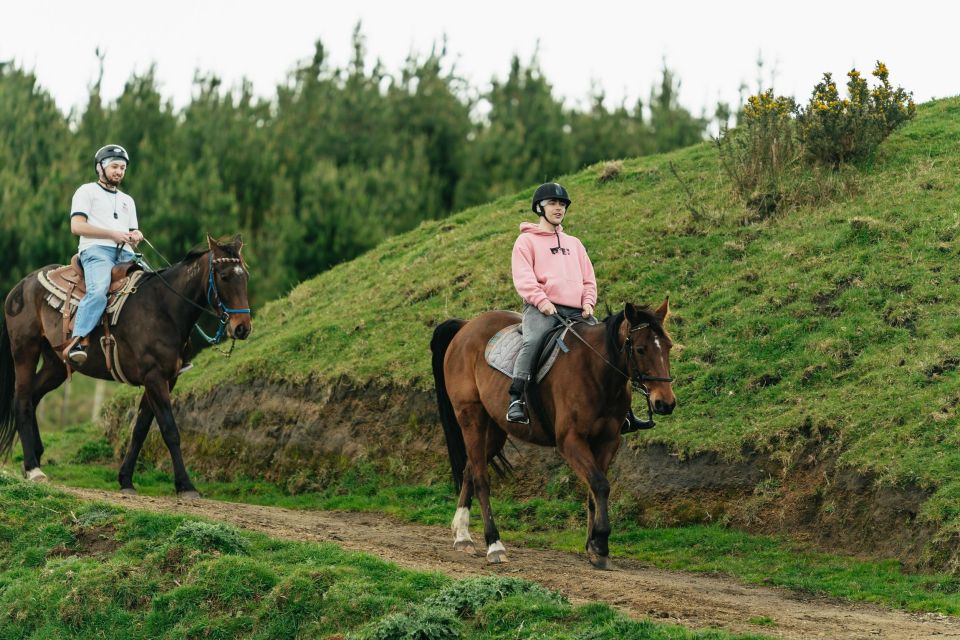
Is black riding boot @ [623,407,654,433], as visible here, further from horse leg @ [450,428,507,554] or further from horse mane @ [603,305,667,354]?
horse leg @ [450,428,507,554]

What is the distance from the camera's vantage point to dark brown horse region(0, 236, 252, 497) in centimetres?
1429

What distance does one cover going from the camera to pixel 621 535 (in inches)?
→ 536

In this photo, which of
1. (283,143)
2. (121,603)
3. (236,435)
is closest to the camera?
(121,603)

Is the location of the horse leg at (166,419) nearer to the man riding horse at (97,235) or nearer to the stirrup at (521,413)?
the man riding horse at (97,235)

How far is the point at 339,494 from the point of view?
17.1m

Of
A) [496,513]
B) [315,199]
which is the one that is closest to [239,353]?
[496,513]

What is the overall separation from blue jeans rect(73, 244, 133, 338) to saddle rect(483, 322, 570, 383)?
533cm

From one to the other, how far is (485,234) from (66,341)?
393 inches

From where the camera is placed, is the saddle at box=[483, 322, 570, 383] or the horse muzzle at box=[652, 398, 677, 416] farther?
the saddle at box=[483, 322, 570, 383]

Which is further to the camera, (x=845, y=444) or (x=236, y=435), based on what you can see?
(x=236, y=435)

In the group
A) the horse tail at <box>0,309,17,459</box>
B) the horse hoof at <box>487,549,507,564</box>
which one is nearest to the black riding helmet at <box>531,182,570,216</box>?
the horse hoof at <box>487,549,507,564</box>

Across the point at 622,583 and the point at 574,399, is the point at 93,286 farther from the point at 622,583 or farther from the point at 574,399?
the point at 622,583

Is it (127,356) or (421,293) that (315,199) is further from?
(127,356)

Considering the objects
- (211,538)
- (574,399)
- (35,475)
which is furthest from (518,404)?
(35,475)
